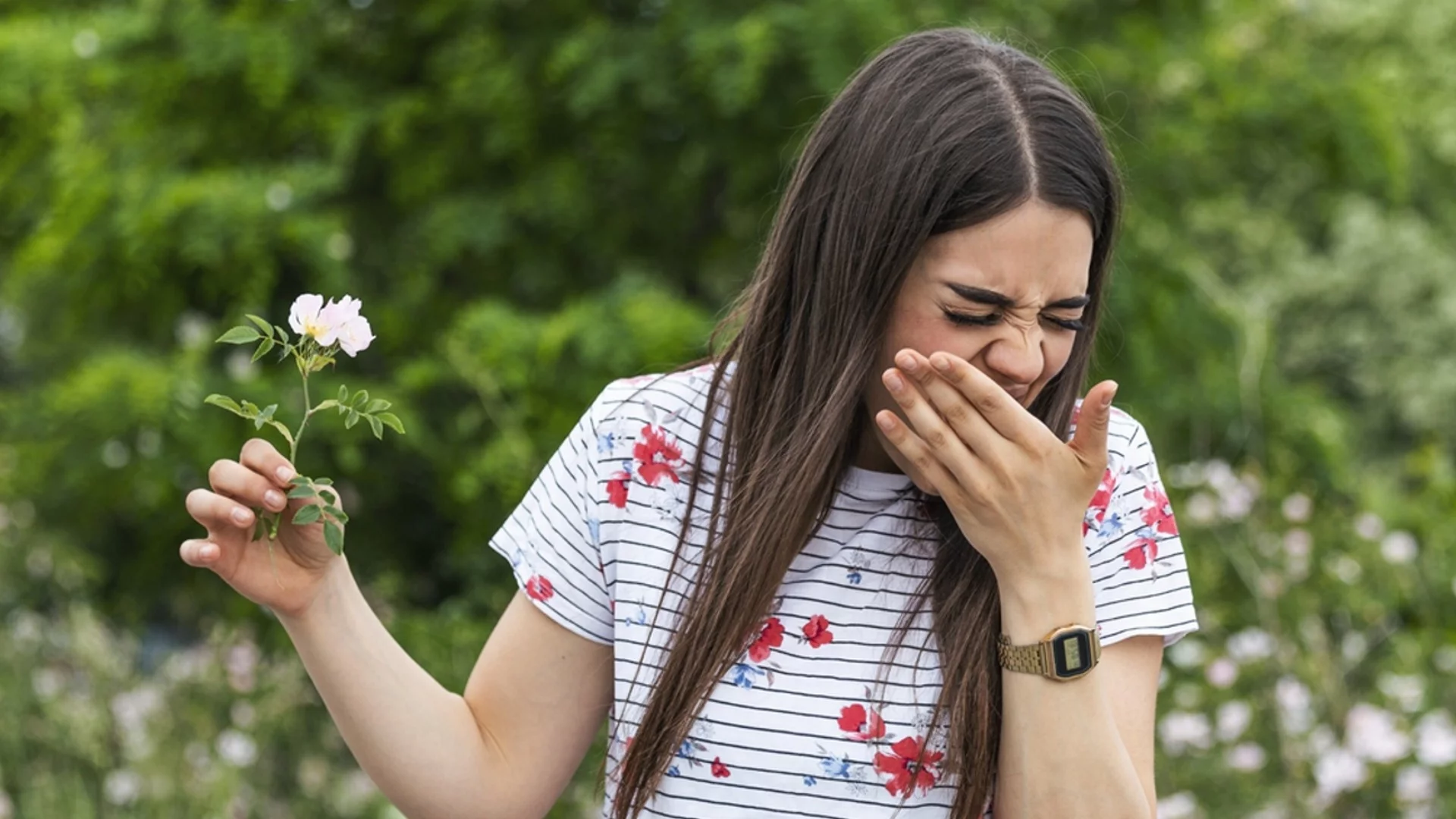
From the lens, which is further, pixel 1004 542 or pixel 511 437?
pixel 511 437

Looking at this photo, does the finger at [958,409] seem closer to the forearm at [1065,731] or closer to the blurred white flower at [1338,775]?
the forearm at [1065,731]

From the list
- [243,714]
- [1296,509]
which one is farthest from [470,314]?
[1296,509]

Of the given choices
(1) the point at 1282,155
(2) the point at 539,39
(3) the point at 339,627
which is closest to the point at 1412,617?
(1) the point at 1282,155

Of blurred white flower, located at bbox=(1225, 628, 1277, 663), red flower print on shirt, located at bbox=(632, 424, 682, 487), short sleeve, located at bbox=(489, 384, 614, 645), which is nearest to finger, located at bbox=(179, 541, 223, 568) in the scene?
short sleeve, located at bbox=(489, 384, 614, 645)

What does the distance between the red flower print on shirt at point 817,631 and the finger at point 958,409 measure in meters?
0.27

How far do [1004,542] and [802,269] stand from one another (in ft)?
1.30

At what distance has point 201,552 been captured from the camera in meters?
1.47

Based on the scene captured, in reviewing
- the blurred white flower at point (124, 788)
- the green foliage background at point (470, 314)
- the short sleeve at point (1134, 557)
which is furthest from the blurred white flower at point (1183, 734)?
the blurred white flower at point (124, 788)

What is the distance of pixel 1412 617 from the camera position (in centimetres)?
442

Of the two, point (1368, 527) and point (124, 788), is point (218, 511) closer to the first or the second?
point (124, 788)

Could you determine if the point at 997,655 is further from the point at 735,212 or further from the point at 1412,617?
the point at 1412,617

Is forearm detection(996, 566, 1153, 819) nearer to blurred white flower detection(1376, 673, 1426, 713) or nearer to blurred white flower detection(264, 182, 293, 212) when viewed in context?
blurred white flower detection(1376, 673, 1426, 713)

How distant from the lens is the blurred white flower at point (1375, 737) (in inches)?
133

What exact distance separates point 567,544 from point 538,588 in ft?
0.20
